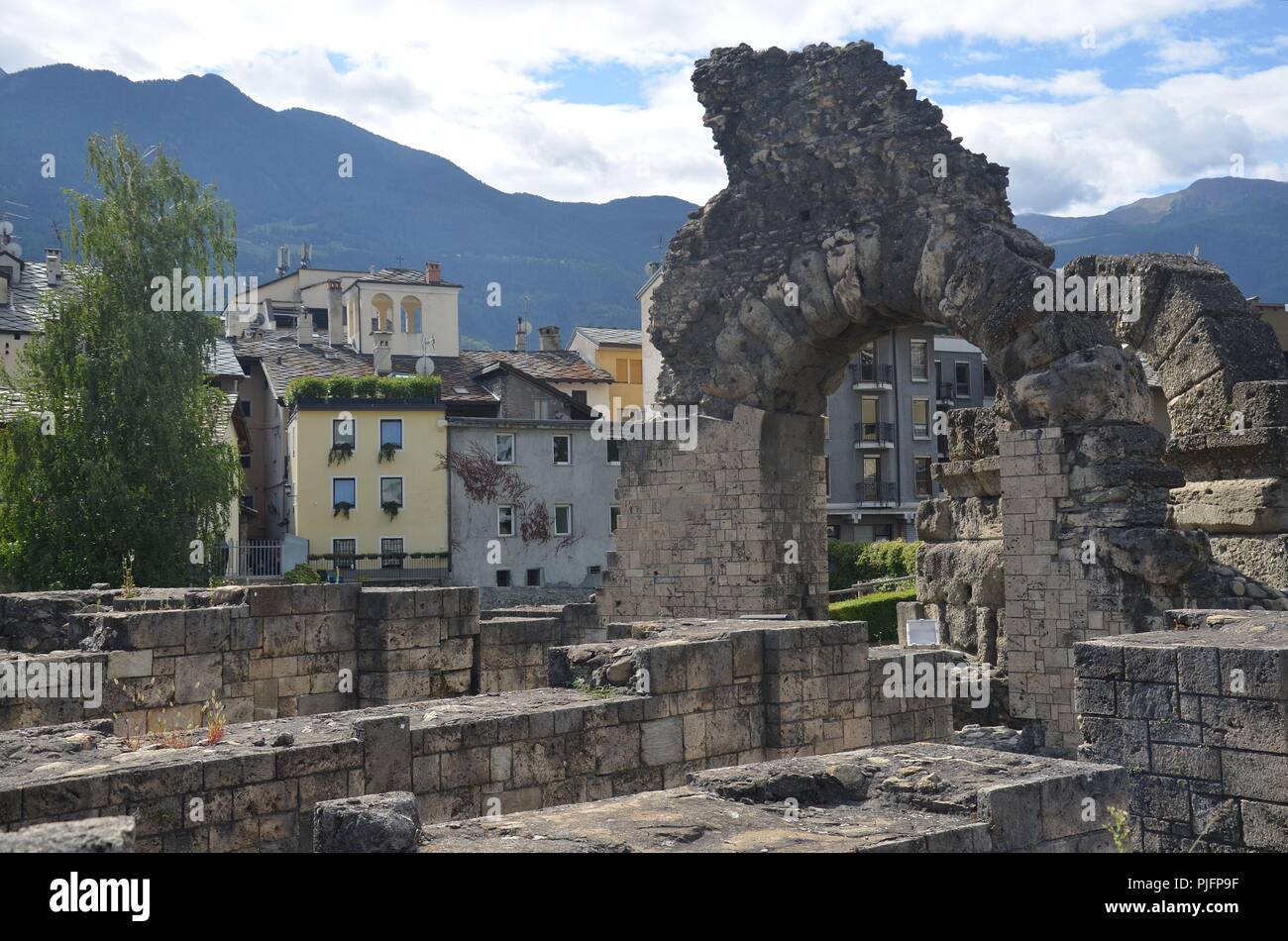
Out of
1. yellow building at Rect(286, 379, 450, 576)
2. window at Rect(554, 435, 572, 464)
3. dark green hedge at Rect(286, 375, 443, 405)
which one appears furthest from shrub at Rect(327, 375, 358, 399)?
window at Rect(554, 435, 572, 464)

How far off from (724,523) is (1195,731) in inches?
524

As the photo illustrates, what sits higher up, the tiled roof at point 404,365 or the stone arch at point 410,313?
the stone arch at point 410,313

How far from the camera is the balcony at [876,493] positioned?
160ft

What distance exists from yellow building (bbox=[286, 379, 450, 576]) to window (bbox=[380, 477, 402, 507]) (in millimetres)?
31

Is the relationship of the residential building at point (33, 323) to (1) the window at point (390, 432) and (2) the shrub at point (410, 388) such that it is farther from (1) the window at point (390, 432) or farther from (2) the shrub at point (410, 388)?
(2) the shrub at point (410, 388)

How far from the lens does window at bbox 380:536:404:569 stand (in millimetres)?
42438

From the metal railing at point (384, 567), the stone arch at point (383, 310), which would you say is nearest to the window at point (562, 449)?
the metal railing at point (384, 567)

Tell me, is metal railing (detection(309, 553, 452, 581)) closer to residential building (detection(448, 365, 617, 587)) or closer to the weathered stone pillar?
residential building (detection(448, 365, 617, 587))

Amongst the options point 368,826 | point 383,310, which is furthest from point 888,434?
point 368,826

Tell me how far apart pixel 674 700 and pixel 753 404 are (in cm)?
1113

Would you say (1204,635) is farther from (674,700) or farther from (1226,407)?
(1226,407)

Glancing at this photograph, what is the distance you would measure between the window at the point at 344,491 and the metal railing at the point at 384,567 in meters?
1.71

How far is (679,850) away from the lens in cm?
513
